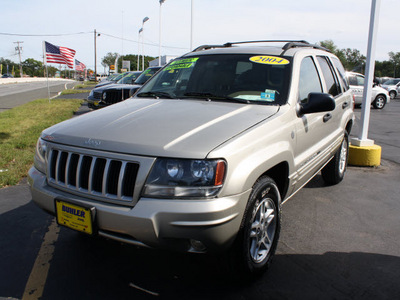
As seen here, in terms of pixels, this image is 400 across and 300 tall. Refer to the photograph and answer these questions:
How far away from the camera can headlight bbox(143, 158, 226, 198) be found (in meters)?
2.29

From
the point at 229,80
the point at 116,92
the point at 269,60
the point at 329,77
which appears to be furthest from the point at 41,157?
the point at 116,92

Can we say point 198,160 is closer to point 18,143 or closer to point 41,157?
point 41,157

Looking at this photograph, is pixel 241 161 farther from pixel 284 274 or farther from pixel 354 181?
pixel 354 181

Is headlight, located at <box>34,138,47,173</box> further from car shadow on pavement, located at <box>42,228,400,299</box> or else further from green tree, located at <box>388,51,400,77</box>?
green tree, located at <box>388,51,400,77</box>

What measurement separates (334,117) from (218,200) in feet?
9.06

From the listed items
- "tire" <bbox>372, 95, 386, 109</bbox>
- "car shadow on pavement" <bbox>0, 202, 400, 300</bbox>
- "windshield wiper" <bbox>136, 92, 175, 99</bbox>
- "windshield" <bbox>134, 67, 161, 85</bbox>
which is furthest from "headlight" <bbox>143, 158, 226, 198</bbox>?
"tire" <bbox>372, 95, 386, 109</bbox>

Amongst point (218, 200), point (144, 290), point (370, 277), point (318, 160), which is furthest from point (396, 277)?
point (144, 290)

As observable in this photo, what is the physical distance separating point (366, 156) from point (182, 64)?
158 inches

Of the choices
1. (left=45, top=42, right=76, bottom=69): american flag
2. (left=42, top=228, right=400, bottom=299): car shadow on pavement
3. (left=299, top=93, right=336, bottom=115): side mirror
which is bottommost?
(left=42, top=228, right=400, bottom=299): car shadow on pavement

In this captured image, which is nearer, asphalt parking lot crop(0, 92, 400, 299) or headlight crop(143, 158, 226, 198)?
headlight crop(143, 158, 226, 198)

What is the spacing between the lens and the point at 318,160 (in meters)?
3.97

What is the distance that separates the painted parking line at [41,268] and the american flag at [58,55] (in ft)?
54.1

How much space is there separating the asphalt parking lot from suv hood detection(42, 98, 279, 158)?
861 mm

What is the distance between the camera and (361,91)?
17438 millimetres
